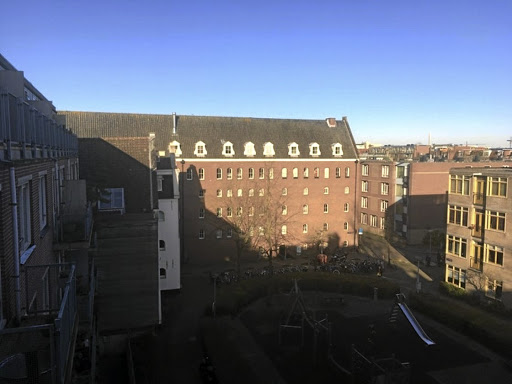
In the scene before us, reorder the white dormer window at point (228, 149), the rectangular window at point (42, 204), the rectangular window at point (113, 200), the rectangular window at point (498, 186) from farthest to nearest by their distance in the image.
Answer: the white dormer window at point (228, 149) → the rectangular window at point (498, 186) → the rectangular window at point (113, 200) → the rectangular window at point (42, 204)

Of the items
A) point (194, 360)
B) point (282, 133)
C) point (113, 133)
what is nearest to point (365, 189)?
point (282, 133)

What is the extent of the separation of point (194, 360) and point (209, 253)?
18.2m

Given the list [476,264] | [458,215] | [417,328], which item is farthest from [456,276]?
[417,328]

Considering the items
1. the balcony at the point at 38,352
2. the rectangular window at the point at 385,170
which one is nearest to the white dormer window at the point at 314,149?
the rectangular window at the point at 385,170

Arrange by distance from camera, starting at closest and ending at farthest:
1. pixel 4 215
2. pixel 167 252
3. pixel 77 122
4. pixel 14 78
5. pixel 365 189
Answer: pixel 4 215 → pixel 14 78 → pixel 167 252 → pixel 77 122 → pixel 365 189

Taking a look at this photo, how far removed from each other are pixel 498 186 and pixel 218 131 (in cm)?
2416

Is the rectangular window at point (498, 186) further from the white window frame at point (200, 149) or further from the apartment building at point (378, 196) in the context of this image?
the white window frame at point (200, 149)

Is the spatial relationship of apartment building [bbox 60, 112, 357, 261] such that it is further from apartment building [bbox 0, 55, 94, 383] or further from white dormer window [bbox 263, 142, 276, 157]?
apartment building [bbox 0, 55, 94, 383]

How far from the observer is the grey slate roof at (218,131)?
121 ft

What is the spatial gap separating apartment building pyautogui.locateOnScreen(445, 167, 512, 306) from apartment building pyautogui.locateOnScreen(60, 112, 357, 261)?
14442 mm

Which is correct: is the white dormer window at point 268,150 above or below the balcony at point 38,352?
above

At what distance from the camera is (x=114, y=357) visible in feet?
64.2

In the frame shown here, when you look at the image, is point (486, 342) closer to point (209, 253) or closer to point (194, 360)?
point (194, 360)

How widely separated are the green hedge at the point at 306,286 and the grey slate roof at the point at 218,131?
1391 cm
